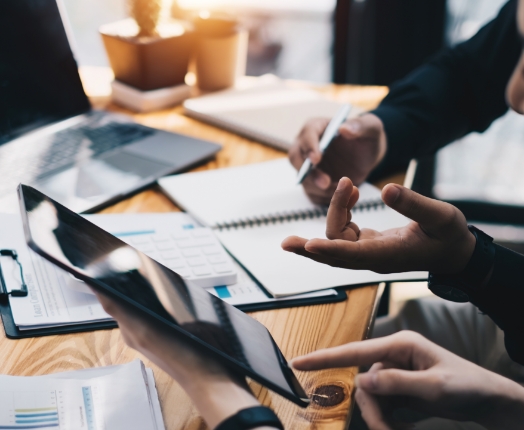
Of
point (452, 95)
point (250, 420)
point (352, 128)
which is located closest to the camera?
point (250, 420)

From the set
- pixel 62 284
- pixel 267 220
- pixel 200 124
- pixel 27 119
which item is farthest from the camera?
pixel 200 124

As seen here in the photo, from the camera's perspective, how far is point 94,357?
1.88ft

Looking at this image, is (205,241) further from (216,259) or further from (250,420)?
(250,420)

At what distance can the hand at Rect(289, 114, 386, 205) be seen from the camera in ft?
3.09

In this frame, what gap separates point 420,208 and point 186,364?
31cm

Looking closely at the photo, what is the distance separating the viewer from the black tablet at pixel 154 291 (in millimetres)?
469

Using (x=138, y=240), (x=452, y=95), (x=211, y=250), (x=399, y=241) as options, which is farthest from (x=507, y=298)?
(x=452, y=95)

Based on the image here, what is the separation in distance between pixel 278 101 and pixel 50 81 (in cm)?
51

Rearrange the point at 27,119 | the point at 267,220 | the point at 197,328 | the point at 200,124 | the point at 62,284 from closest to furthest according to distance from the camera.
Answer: the point at 197,328, the point at 62,284, the point at 267,220, the point at 27,119, the point at 200,124

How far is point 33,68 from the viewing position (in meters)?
1.03

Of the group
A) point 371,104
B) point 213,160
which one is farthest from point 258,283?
point 371,104

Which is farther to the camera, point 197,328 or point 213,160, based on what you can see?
point 213,160

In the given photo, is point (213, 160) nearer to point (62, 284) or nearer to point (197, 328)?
point (62, 284)

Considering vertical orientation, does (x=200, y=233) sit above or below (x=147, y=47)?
below
